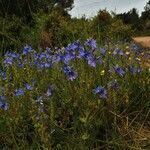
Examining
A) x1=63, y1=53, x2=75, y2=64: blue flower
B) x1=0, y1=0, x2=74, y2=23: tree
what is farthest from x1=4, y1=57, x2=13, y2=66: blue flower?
x1=0, y1=0, x2=74, y2=23: tree

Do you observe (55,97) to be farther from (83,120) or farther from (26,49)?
(26,49)

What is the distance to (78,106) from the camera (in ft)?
15.1

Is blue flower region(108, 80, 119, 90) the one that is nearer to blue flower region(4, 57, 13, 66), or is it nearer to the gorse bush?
the gorse bush

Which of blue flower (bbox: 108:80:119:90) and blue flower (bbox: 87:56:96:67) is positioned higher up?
blue flower (bbox: 87:56:96:67)

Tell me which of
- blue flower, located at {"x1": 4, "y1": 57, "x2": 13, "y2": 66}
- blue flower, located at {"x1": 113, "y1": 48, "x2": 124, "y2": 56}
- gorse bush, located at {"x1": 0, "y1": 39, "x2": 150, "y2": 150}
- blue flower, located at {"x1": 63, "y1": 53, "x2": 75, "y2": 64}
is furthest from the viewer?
blue flower, located at {"x1": 4, "y1": 57, "x2": 13, "y2": 66}

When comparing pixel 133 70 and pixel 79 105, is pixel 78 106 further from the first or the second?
pixel 133 70

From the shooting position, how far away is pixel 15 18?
13.6 m

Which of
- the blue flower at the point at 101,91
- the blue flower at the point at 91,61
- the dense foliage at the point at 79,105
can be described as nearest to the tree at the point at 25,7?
the dense foliage at the point at 79,105

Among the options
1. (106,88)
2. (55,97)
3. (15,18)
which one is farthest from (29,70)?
(15,18)

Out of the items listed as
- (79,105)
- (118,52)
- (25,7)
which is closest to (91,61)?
(79,105)

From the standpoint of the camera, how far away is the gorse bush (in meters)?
4.30

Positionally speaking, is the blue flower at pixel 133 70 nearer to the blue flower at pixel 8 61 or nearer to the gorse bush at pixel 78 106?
the gorse bush at pixel 78 106

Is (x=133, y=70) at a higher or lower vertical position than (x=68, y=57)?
lower

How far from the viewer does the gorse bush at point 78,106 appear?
4305mm
